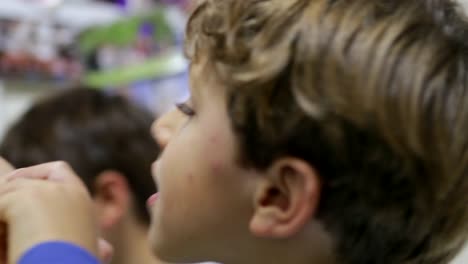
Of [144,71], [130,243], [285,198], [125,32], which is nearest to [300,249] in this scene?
[285,198]

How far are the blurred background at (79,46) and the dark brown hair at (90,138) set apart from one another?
470mm

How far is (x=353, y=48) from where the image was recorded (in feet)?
1.47

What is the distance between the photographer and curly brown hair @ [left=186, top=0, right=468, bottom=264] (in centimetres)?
44

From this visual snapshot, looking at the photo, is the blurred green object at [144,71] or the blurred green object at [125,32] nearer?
the blurred green object at [144,71]

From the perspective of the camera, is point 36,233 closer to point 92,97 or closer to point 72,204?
point 72,204

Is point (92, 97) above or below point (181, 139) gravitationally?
below

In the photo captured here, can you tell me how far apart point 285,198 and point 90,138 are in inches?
22.8

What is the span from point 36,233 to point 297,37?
0.23 m

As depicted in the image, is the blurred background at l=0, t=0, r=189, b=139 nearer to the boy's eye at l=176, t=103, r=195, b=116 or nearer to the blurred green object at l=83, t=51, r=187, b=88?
the blurred green object at l=83, t=51, r=187, b=88

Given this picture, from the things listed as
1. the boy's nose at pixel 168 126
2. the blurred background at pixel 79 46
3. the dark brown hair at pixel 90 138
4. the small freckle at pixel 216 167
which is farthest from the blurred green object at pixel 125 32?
the small freckle at pixel 216 167

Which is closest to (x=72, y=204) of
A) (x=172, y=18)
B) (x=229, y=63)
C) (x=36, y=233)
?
(x=36, y=233)

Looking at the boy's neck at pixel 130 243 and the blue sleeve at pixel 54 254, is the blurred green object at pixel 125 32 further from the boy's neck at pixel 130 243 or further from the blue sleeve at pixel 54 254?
the blue sleeve at pixel 54 254

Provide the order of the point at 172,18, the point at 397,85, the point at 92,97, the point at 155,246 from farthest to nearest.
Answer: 1. the point at 172,18
2. the point at 92,97
3. the point at 155,246
4. the point at 397,85

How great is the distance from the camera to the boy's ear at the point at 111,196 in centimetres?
100
